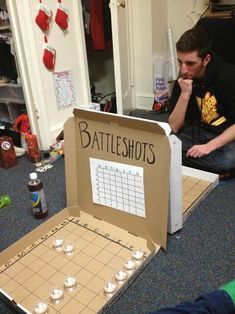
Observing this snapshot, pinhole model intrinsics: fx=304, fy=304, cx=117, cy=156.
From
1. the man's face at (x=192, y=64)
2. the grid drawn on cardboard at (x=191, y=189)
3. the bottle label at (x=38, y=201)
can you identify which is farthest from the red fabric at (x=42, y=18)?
the grid drawn on cardboard at (x=191, y=189)

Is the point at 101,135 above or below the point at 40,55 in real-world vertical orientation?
below

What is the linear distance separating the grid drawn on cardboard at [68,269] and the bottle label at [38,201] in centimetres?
18

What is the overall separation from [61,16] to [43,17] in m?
0.16

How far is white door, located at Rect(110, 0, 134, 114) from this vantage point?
7.13 feet

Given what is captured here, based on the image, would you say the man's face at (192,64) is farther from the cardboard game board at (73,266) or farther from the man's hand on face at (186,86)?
the cardboard game board at (73,266)

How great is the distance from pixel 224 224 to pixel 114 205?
0.49 m

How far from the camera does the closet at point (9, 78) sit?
2.21 metres

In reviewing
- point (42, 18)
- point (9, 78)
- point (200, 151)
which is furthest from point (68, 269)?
point (9, 78)

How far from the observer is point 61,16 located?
206 cm

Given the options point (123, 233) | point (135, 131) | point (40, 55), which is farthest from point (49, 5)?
point (123, 233)

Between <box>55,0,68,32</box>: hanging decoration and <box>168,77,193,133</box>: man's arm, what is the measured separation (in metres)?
0.97

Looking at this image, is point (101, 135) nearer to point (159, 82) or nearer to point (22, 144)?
point (22, 144)

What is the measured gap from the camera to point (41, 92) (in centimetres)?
207

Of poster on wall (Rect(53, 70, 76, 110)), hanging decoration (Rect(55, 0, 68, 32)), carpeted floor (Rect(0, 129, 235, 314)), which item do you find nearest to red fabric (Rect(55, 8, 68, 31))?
hanging decoration (Rect(55, 0, 68, 32))
